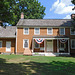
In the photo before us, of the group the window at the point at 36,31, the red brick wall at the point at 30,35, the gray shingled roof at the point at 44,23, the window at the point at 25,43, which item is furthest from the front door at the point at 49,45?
the window at the point at 25,43

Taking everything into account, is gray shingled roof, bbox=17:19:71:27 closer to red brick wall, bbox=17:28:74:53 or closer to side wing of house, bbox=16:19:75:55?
side wing of house, bbox=16:19:75:55

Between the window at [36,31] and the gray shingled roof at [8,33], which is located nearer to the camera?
the window at [36,31]

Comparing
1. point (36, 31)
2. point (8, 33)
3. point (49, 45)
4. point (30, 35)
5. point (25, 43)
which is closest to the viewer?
point (25, 43)

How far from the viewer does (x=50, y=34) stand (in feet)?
76.7

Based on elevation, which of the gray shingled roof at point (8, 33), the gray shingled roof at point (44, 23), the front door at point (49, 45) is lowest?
the front door at point (49, 45)

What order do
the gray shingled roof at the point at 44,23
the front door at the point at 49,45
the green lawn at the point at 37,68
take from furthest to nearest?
the front door at the point at 49,45 → the gray shingled roof at the point at 44,23 → the green lawn at the point at 37,68

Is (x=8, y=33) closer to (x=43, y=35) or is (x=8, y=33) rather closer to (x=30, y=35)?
(x=30, y=35)

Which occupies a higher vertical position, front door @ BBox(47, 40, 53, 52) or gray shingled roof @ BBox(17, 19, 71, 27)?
gray shingled roof @ BBox(17, 19, 71, 27)

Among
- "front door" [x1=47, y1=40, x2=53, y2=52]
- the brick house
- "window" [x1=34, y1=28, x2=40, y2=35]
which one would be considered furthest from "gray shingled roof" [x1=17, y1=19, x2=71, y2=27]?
"front door" [x1=47, y1=40, x2=53, y2=52]

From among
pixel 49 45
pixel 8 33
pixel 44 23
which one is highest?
pixel 44 23

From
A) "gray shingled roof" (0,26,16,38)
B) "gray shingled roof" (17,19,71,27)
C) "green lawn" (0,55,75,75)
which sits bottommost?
"green lawn" (0,55,75,75)

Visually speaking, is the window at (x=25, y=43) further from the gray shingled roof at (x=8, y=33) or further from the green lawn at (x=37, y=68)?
the green lawn at (x=37, y=68)

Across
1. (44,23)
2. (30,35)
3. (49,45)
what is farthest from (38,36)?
(44,23)

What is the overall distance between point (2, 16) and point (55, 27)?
52.0 ft
